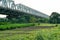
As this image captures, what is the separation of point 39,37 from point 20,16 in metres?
70.6

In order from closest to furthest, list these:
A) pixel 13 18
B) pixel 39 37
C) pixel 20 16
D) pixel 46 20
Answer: pixel 39 37 < pixel 13 18 < pixel 20 16 < pixel 46 20

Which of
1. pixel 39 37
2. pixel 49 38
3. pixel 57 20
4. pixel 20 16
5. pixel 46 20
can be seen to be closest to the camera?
pixel 39 37

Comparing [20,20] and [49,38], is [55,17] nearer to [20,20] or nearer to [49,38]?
[20,20]

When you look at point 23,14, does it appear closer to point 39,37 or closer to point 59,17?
point 59,17

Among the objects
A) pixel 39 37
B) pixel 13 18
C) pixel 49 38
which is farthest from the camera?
pixel 13 18

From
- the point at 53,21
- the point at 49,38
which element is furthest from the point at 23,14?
the point at 49,38

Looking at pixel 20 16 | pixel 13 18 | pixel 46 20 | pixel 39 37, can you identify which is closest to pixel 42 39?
pixel 39 37

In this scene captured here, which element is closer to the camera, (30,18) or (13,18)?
(13,18)

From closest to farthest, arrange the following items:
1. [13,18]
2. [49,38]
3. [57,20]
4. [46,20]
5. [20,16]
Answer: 1. [49,38]
2. [13,18]
3. [20,16]
4. [57,20]
5. [46,20]

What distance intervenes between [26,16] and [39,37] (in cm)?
7117

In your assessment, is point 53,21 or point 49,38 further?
point 53,21

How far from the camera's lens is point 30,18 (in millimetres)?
81062

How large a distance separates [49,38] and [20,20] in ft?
223

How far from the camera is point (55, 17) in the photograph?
3573 inches
